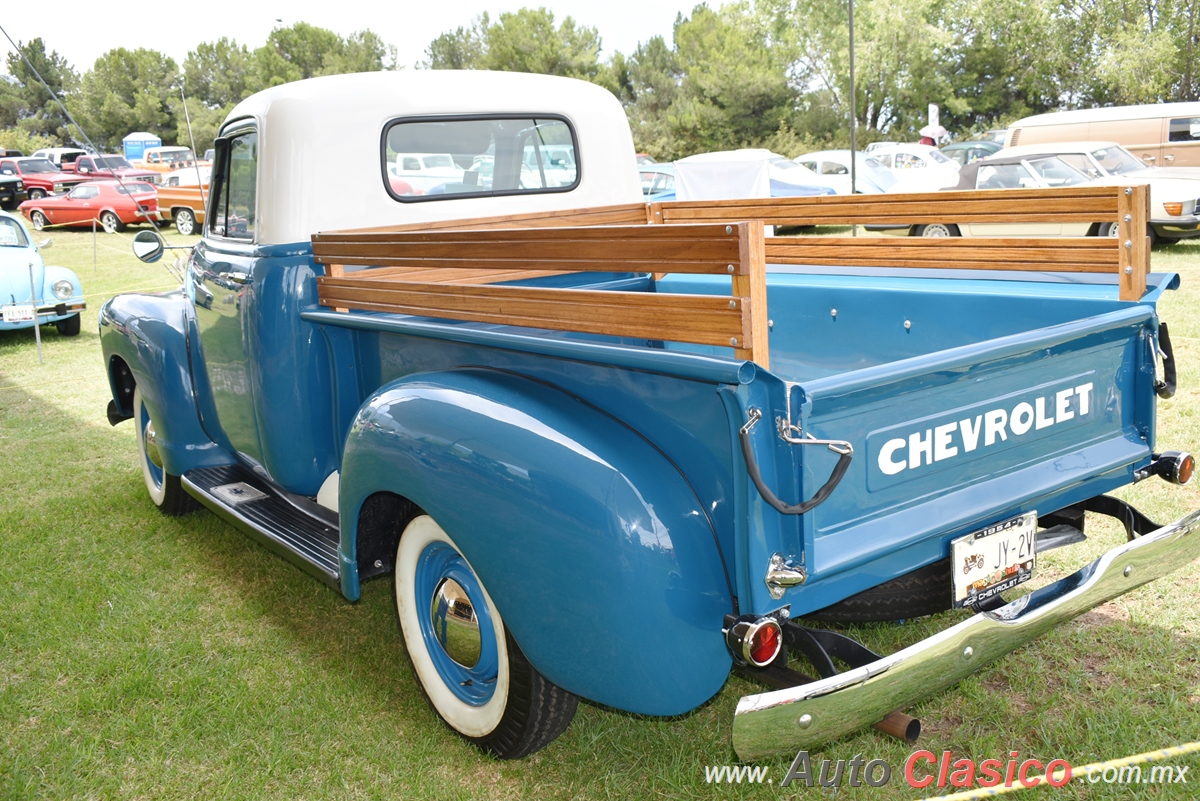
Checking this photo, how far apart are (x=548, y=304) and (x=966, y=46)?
46819 mm

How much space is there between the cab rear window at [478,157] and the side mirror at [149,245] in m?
1.28

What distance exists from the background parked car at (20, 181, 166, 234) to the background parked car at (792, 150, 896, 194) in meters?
13.3

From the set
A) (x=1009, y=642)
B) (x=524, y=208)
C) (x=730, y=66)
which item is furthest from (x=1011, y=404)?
(x=730, y=66)

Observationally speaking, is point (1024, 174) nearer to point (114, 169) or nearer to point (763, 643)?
point (763, 643)

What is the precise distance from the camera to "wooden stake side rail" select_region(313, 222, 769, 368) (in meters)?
1.78

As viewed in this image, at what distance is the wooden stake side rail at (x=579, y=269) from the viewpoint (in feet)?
5.85

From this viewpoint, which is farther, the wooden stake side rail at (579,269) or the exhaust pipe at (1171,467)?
the exhaust pipe at (1171,467)

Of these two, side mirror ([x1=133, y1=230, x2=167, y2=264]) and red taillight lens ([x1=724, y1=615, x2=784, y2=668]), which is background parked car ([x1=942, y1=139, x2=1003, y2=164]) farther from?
red taillight lens ([x1=724, y1=615, x2=784, y2=668])

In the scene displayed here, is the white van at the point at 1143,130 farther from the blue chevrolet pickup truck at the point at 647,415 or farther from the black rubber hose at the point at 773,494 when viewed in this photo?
the black rubber hose at the point at 773,494

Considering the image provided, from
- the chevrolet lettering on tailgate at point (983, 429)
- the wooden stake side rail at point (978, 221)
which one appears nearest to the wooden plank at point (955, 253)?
the wooden stake side rail at point (978, 221)

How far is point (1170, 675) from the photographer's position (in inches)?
109

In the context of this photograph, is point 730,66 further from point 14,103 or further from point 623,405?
point 14,103

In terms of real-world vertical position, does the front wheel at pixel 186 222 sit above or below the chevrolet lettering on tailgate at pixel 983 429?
above

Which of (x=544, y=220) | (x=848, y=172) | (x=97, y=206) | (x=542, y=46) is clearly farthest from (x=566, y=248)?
(x=542, y=46)
